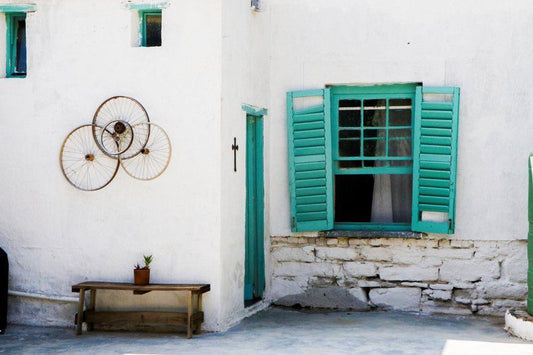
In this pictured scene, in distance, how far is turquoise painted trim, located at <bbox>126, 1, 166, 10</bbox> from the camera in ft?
30.3

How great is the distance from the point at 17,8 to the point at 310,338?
481 cm

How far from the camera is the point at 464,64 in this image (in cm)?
1007

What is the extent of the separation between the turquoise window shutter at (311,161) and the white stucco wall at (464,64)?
214 mm

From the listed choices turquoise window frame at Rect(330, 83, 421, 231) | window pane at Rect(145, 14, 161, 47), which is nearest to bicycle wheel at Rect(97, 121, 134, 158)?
window pane at Rect(145, 14, 161, 47)

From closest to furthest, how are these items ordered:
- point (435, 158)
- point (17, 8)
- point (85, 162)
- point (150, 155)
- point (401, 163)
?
point (150, 155) < point (85, 162) < point (17, 8) < point (435, 158) < point (401, 163)

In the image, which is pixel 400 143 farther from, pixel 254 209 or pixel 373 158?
pixel 254 209

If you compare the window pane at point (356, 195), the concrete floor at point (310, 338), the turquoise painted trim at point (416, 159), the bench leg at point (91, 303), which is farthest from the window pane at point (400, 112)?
the bench leg at point (91, 303)

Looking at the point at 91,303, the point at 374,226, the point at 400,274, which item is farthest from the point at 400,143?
the point at 91,303

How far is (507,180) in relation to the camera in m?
9.98

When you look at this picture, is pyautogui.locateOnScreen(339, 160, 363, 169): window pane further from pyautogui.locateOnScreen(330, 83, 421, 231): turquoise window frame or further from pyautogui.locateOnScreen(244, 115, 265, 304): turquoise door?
pyautogui.locateOnScreen(244, 115, 265, 304): turquoise door

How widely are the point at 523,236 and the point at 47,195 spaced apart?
5.36 m

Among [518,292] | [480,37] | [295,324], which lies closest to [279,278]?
[295,324]

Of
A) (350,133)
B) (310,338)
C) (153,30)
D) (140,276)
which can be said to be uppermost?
(153,30)

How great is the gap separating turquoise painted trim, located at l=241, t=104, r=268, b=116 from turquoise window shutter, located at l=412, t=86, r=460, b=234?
1797 millimetres
